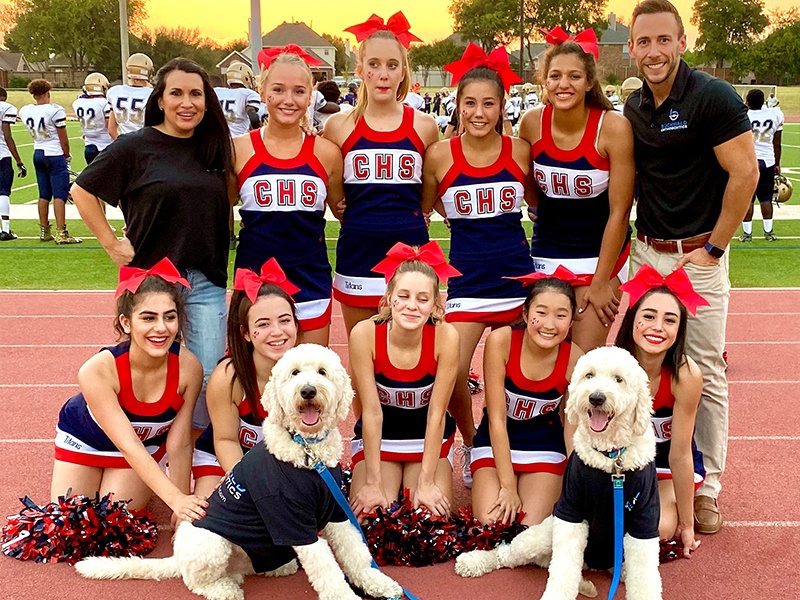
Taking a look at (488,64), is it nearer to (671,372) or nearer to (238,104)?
(671,372)

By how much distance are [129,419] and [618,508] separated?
6.88 feet

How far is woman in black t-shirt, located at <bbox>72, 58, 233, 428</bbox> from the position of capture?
373 cm

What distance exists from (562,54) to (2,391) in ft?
14.1

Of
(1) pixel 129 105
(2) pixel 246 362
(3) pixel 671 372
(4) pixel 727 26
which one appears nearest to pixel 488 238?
(3) pixel 671 372

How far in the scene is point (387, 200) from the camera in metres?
4.21

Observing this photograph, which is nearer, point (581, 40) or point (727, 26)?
point (581, 40)

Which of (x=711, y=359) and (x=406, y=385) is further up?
(x=711, y=359)

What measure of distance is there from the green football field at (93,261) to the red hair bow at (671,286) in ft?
18.3

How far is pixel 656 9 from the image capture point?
12.2 feet

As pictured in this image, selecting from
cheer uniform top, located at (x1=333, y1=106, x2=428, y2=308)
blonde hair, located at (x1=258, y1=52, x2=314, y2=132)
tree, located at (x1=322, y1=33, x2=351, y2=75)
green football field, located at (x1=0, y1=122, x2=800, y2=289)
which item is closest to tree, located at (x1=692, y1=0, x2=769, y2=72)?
tree, located at (x1=322, y1=33, x2=351, y2=75)

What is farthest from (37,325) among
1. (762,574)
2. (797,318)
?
(797,318)

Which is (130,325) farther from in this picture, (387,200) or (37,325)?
(37,325)

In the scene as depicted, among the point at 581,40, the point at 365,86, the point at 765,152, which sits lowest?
the point at 765,152

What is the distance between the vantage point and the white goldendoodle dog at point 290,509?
291cm
